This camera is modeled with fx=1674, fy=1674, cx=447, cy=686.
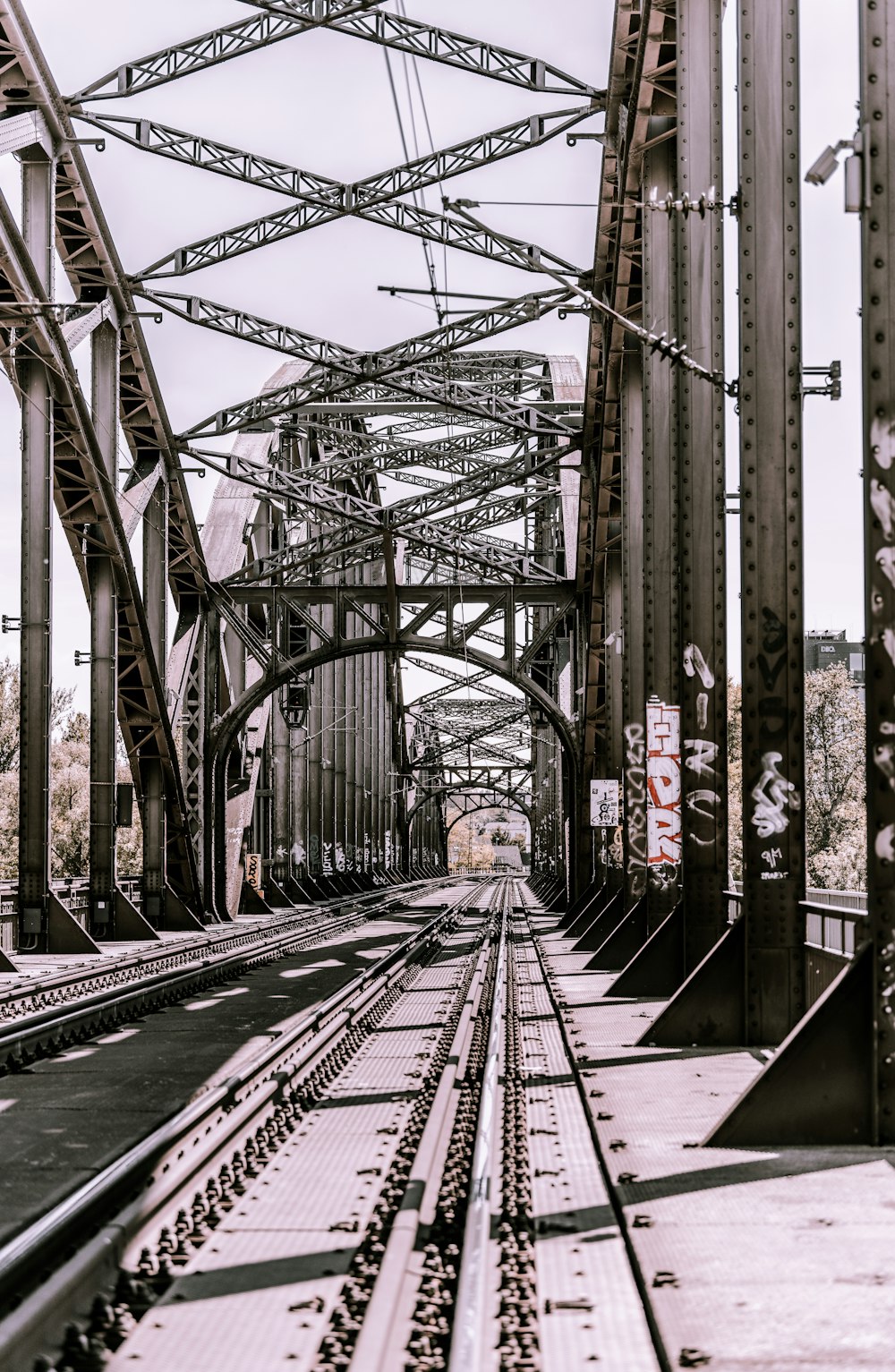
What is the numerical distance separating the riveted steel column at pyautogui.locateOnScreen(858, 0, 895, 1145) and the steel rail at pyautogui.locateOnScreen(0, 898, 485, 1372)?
11.3ft

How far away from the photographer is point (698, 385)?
590 inches

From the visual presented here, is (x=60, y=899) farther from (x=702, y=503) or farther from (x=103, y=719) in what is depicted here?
(x=702, y=503)

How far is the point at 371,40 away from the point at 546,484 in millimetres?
23023

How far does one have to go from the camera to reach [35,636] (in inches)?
890

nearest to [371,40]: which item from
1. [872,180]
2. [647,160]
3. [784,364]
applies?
[647,160]

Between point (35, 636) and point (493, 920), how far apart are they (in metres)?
19.7

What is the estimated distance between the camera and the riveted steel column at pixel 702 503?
14219 millimetres

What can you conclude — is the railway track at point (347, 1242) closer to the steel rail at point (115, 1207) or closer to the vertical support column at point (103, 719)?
the steel rail at point (115, 1207)

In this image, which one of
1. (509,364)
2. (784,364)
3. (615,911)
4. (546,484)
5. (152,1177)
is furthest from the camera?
(546,484)

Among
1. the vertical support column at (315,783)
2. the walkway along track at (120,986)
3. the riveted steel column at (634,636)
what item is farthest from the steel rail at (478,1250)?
the vertical support column at (315,783)

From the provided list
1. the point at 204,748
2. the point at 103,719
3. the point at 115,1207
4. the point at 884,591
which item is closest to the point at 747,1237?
the point at 115,1207

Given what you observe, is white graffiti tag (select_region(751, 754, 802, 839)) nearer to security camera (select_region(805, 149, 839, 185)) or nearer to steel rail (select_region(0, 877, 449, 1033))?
security camera (select_region(805, 149, 839, 185))

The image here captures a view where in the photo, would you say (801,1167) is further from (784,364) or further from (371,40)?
(371,40)

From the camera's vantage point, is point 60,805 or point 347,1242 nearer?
point 347,1242
